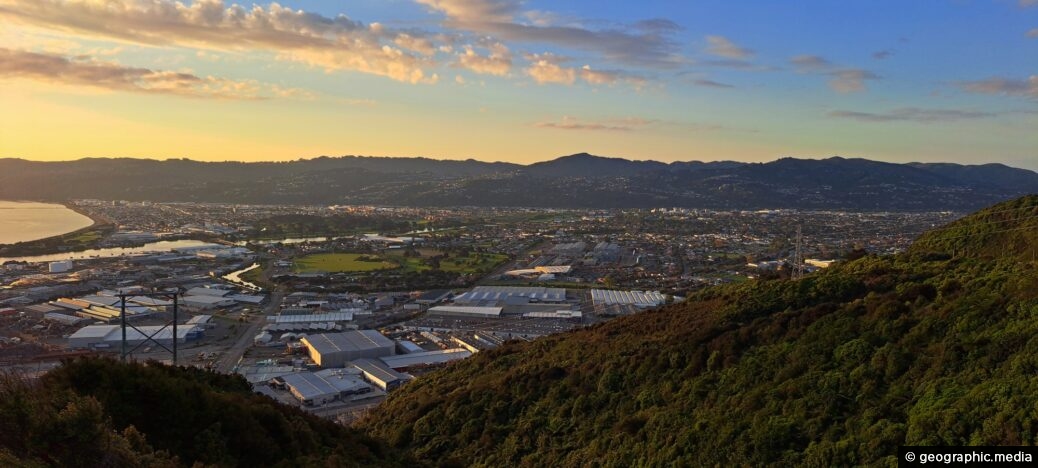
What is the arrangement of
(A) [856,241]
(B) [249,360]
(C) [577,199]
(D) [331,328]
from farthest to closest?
(C) [577,199] → (A) [856,241] → (D) [331,328] → (B) [249,360]

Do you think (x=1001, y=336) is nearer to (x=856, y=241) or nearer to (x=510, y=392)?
(x=510, y=392)

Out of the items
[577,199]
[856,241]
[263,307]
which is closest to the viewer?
[263,307]

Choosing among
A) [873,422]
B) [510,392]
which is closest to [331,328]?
[510,392]

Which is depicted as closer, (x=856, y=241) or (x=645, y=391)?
(x=645, y=391)

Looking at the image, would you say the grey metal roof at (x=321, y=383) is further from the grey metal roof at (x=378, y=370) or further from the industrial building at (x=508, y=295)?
the industrial building at (x=508, y=295)

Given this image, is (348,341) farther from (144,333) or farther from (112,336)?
(112,336)

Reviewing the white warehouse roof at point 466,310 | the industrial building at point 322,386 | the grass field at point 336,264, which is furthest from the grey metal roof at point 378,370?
the grass field at point 336,264
